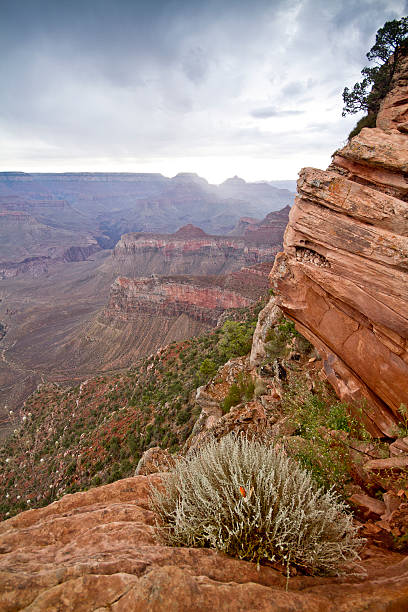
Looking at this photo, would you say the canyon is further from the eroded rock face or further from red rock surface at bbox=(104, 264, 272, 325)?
the eroded rock face

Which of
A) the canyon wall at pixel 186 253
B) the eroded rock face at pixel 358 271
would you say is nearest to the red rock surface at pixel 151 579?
the eroded rock face at pixel 358 271

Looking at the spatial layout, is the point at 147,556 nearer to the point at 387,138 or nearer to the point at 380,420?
the point at 380,420

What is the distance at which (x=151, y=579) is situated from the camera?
289 centimetres

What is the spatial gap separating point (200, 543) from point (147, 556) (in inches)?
27.9

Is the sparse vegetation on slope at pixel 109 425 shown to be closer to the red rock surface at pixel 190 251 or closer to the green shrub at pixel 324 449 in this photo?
the green shrub at pixel 324 449

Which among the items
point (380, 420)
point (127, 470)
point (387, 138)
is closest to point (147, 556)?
point (380, 420)

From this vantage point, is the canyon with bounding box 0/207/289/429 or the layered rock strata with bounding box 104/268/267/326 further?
the layered rock strata with bounding box 104/268/267/326

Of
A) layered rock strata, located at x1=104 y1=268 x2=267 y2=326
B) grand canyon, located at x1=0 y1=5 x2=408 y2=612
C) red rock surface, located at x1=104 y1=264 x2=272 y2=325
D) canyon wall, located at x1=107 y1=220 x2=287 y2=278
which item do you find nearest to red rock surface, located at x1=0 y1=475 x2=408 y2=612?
grand canyon, located at x1=0 y1=5 x2=408 y2=612

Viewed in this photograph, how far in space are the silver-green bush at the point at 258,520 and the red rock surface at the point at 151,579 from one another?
19cm

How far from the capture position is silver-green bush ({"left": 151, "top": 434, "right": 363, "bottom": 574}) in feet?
11.0

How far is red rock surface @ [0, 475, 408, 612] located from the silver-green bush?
186mm

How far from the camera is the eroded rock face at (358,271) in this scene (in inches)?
297

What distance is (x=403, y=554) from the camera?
405 centimetres

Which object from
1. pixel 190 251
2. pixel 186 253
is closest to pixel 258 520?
pixel 190 251
